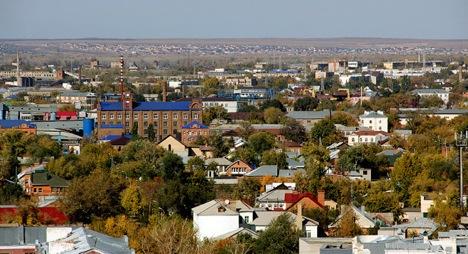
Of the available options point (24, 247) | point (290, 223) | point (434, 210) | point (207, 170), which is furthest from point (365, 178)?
point (24, 247)

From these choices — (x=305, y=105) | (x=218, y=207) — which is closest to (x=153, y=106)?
(x=305, y=105)

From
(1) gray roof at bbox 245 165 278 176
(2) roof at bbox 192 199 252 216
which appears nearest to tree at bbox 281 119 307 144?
(1) gray roof at bbox 245 165 278 176

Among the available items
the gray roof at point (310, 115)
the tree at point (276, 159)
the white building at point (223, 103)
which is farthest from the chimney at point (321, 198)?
the white building at point (223, 103)

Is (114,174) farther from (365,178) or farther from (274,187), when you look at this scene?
(365,178)

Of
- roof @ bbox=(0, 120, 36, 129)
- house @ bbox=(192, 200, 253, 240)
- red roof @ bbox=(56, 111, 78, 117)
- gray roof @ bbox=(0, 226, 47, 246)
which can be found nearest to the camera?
gray roof @ bbox=(0, 226, 47, 246)

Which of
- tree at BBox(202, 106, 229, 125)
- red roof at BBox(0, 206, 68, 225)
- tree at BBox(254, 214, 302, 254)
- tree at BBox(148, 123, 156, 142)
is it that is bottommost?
tree at BBox(202, 106, 229, 125)

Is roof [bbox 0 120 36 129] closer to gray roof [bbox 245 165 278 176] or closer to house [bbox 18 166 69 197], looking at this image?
gray roof [bbox 245 165 278 176]
